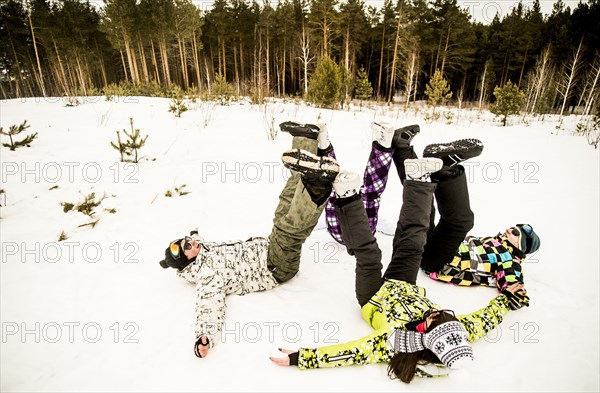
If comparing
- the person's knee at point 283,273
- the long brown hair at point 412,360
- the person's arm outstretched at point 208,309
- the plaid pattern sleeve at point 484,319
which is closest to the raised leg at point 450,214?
the plaid pattern sleeve at point 484,319

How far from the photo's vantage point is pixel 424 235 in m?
1.88

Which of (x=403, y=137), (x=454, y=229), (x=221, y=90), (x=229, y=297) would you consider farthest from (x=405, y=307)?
(x=221, y=90)

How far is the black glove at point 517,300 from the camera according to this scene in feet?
6.36

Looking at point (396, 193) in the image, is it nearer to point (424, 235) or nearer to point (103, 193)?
point (424, 235)

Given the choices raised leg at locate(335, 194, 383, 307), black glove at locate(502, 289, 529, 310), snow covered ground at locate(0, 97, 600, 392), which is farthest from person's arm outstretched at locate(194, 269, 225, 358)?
black glove at locate(502, 289, 529, 310)

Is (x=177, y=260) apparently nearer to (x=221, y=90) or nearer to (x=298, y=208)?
(x=298, y=208)

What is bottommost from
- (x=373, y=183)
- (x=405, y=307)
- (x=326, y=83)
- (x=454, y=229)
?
(x=405, y=307)

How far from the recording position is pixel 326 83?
364 inches

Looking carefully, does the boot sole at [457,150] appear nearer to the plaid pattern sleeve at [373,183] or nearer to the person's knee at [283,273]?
the plaid pattern sleeve at [373,183]

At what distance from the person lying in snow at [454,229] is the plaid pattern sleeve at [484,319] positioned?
0.87 feet

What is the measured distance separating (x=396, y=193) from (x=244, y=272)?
244 centimetres

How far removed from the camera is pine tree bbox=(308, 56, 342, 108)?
357 inches

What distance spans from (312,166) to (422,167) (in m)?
0.76

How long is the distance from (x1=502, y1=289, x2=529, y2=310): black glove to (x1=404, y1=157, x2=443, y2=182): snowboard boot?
1030 mm
